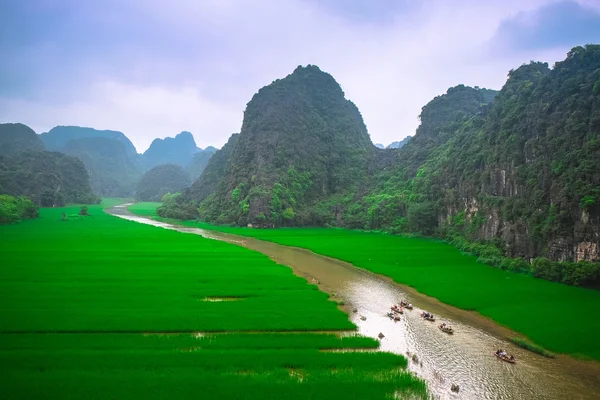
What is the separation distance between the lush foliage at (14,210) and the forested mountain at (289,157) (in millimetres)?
39924

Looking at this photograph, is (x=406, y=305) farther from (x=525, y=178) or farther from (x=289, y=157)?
(x=289, y=157)

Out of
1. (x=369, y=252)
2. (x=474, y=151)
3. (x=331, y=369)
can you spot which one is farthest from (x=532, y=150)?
(x=331, y=369)

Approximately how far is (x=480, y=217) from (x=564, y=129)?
15.5 m

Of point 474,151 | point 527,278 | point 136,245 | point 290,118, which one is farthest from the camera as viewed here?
point 290,118

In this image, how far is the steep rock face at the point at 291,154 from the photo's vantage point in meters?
89.1

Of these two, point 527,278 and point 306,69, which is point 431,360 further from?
point 306,69

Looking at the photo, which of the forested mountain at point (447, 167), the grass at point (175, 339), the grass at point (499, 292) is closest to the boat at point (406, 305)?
the grass at point (499, 292)

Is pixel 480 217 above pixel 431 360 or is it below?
above

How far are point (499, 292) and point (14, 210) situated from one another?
300ft

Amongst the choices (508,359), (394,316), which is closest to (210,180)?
(394,316)

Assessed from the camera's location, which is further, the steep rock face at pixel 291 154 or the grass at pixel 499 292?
the steep rock face at pixel 291 154

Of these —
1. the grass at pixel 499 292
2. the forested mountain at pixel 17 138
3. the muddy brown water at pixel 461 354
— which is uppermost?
the forested mountain at pixel 17 138

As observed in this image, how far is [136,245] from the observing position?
4966 cm

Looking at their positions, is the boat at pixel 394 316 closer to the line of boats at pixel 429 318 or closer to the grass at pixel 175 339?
the line of boats at pixel 429 318
